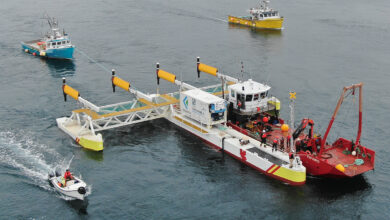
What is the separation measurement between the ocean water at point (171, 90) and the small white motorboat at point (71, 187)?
2.80ft

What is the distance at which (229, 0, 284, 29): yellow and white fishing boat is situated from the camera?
126 meters

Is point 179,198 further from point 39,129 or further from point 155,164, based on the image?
point 39,129

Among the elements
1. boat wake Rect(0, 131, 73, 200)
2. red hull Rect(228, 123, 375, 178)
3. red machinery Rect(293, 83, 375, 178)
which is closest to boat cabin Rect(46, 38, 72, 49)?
boat wake Rect(0, 131, 73, 200)

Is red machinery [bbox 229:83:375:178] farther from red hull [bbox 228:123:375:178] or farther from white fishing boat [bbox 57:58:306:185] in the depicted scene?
white fishing boat [bbox 57:58:306:185]

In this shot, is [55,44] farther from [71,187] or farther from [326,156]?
[326,156]

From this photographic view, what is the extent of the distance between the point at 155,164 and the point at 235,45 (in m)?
61.3

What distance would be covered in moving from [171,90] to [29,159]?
103 ft

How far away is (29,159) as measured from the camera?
2188 inches

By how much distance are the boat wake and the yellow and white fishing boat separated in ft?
268

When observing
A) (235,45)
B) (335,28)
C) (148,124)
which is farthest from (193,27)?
(148,124)

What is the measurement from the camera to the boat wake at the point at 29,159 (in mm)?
52094

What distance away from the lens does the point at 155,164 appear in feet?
181

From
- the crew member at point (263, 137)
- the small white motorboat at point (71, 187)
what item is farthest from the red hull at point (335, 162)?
the small white motorboat at point (71, 187)

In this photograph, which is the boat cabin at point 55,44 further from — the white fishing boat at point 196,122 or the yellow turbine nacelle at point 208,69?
the yellow turbine nacelle at point 208,69
